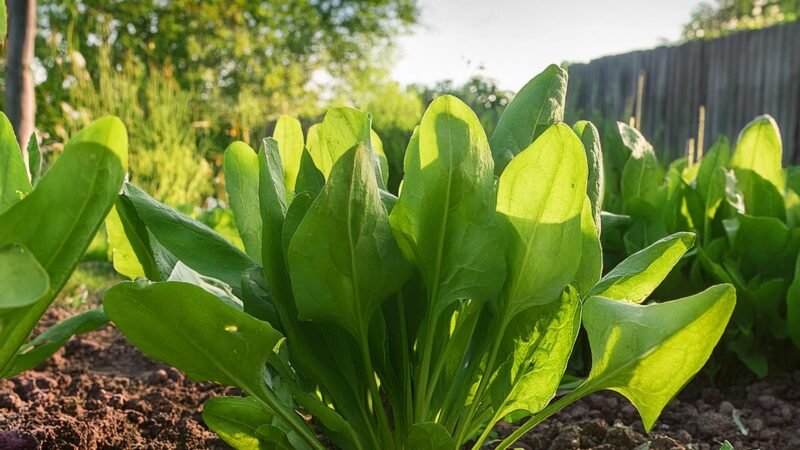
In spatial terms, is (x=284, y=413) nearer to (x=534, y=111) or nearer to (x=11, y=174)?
(x=11, y=174)

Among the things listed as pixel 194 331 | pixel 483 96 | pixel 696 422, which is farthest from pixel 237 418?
pixel 483 96

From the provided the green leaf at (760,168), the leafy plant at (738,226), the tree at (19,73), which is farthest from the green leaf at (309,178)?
the tree at (19,73)

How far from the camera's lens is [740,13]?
36.1 metres

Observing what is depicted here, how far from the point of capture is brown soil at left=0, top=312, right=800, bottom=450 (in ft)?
4.53

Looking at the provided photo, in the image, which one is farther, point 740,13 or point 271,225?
point 740,13

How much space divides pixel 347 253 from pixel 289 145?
0.48 meters

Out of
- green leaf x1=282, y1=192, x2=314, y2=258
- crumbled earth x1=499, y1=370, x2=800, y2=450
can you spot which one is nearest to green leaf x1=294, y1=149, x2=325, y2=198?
green leaf x1=282, y1=192, x2=314, y2=258

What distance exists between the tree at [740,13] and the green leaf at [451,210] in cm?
3297

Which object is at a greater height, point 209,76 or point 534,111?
point 534,111

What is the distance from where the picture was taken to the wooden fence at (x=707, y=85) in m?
9.16

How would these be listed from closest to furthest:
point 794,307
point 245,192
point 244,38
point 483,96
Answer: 1. point 245,192
2. point 794,307
3. point 483,96
4. point 244,38

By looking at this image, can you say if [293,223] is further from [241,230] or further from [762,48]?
[762,48]

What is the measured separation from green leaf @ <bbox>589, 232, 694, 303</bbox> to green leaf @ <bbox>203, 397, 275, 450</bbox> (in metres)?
0.54

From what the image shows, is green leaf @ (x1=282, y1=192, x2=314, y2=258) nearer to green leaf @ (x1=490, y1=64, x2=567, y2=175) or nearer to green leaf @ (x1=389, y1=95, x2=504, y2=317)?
green leaf @ (x1=389, y1=95, x2=504, y2=317)
